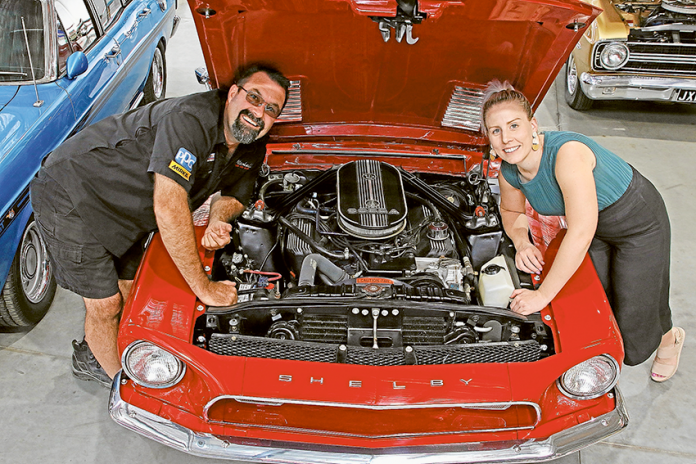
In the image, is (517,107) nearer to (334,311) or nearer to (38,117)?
(334,311)

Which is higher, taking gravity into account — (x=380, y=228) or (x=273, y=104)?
(x=273, y=104)

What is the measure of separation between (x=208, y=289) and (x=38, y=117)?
5.47 feet

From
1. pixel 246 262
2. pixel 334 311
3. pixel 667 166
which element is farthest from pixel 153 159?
pixel 667 166

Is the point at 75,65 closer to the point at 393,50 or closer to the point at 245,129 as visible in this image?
the point at 245,129

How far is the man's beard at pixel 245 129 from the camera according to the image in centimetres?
221

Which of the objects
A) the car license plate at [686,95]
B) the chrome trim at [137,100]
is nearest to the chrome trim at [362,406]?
the chrome trim at [137,100]

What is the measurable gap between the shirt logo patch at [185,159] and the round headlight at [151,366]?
2.08ft

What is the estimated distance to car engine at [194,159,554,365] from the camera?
81.2 inches

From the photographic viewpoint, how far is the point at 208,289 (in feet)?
7.03

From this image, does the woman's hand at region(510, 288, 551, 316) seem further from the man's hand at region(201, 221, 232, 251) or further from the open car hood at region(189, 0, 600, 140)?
the man's hand at region(201, 221, 232, 251)

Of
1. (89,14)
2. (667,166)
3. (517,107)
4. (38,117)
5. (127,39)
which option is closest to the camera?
(517,107)

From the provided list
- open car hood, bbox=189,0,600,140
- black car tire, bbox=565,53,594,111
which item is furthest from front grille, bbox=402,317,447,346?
black car tire, bbox=565,53,594,111

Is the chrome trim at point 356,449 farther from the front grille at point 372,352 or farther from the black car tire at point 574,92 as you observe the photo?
the black car tire at point 574,92

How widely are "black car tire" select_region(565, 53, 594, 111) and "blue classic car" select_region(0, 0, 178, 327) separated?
12.9 feet
